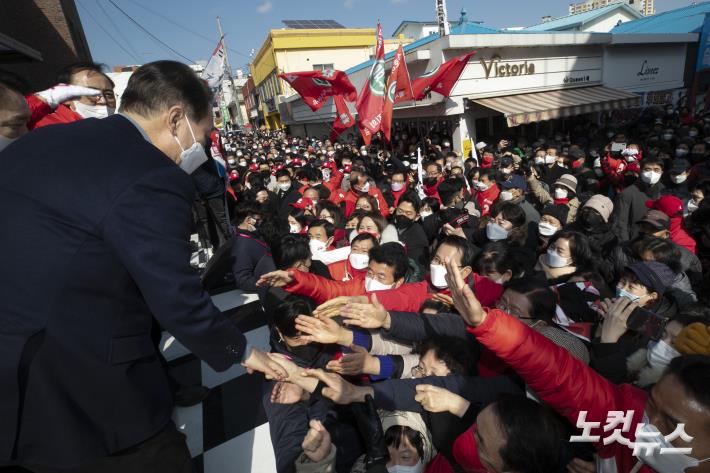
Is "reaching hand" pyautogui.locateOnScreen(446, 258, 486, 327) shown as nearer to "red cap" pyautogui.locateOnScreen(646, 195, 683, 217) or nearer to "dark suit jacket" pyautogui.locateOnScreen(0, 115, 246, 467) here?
"dark suit jacket" pyautogui.locateOnScreen(0, 115, 246, 467)

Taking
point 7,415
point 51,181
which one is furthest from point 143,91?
point 7,415

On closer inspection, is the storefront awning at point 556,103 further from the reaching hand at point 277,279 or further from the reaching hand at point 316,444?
the reaching hand at point 316,444

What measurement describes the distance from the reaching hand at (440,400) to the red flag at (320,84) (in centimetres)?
712

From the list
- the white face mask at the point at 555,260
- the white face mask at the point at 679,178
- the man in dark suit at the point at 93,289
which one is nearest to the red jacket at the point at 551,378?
the man in dark suit at the point at 93,289

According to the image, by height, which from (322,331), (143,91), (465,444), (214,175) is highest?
(143,91)

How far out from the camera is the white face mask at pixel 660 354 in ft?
4.67

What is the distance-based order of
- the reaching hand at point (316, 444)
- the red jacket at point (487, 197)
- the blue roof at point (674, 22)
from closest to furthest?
the reaching hand at point (316, 444) < the red jacket at point (487, 197) < the blue roof at point (674, 22)

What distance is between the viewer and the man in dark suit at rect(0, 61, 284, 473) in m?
0.90

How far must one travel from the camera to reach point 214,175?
3.98m

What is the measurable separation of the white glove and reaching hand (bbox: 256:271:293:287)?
158 centimetres

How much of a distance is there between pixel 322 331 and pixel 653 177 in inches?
174

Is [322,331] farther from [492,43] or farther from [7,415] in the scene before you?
[492,43]

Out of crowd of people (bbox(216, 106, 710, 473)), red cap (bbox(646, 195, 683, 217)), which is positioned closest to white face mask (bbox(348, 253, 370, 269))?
Result: crowd of people (bbox(216, 106, 710, 473))

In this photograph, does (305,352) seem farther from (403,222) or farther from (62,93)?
(403,222)
